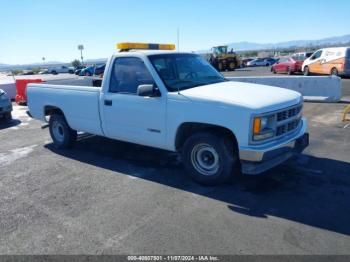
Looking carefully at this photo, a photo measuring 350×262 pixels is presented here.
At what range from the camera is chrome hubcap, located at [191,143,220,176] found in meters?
4.84

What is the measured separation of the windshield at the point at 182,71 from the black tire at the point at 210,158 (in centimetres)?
91

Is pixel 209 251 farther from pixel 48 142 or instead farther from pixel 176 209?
pixel 48 142

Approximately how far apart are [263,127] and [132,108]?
7.19 feet

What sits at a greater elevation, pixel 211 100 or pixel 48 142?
pixel 211 100

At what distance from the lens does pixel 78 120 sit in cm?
659

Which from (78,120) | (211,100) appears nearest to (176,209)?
(211,100)

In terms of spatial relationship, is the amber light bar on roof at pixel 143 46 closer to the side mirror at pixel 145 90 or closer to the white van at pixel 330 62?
the side mirror at pixel 145 90

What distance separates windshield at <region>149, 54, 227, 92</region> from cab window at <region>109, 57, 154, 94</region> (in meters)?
0.23

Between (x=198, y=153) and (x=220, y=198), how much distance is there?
80cm

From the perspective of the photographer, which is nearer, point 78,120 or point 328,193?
point 328,193

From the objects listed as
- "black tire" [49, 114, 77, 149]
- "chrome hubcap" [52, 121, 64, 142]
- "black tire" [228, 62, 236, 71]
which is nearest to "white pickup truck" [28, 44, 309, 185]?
"black tire" [49, 114, 77, 149]

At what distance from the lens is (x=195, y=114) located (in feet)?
15.4

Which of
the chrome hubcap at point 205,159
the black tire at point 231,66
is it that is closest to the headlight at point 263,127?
the chrome hubcap at point 205,159

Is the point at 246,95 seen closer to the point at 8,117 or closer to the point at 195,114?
the point at 195,114
